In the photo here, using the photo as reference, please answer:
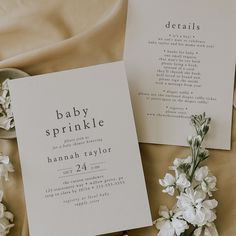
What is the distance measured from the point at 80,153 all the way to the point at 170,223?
0.20 meters

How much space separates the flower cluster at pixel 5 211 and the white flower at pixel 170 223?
0.86ft

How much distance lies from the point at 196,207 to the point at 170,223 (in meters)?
0.06

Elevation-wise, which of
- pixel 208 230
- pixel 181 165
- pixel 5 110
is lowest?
pixel 208 230

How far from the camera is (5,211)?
83 cm

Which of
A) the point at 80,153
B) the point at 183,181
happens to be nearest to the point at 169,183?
the point at 183,181

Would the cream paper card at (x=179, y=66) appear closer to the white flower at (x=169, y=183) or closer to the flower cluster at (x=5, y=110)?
the white flower at (x=169, y=183)

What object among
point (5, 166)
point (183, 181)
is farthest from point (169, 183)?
point (5, 166)

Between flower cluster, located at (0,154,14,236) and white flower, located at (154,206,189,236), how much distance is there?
26 centimetres

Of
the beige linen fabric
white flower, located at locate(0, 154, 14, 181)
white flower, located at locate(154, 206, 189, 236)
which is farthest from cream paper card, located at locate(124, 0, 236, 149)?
white flower, located at locate(0, 154, 14, 181)

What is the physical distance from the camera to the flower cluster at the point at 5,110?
0.84 metres

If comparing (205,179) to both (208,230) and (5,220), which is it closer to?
(208,230)

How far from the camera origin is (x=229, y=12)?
88 cm

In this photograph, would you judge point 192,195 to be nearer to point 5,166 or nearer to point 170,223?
point 170,223

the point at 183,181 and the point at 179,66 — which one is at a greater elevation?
the point at 179,66
